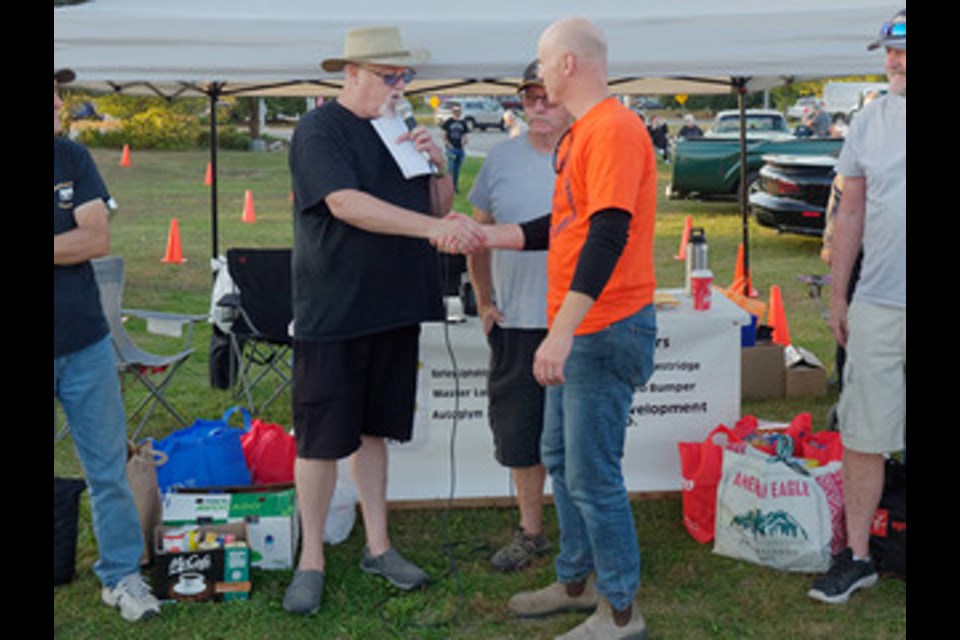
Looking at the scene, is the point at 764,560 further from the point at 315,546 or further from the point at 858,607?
the point at 315,546

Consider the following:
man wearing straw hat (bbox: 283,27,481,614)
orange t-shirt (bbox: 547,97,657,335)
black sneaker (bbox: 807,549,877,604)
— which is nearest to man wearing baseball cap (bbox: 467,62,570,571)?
man wearing straw hat (bbox: 283,27,481,614)

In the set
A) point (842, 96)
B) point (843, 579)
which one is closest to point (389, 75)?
point (843, 579)

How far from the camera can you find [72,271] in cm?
373

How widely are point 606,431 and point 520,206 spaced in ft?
3.63

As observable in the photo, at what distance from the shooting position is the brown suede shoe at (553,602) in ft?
13.4

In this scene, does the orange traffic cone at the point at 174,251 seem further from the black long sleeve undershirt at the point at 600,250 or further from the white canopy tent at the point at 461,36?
the black long sleeve undershirt at the point at 600,250

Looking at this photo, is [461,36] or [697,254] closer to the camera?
[461,36]

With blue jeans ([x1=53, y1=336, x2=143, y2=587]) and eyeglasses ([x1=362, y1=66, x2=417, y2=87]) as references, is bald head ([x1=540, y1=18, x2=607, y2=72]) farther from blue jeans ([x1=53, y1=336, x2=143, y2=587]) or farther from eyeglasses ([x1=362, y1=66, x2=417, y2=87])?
blue jeans ([x1=53, y1=336, x2=143, y2=587])

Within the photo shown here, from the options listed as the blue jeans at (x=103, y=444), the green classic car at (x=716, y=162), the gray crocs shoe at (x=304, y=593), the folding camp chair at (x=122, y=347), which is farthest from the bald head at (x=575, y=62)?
the green classic car at (x=716, y=162)

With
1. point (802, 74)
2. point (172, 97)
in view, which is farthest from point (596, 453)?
point (172, 97)

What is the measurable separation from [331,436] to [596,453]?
1.03m

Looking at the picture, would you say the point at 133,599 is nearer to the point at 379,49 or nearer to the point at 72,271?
the point at 72,271

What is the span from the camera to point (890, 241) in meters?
3.92
